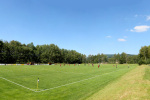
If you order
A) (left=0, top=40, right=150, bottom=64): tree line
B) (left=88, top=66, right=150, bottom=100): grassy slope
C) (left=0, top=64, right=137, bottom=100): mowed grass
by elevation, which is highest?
(left=0, top=40, right=150, bottom=64): tree line

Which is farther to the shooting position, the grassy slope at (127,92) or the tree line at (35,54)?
the tree line at (35,54)

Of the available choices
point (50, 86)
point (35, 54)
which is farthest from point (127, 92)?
point (35, 54)

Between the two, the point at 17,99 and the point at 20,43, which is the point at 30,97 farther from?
the point at 20,43

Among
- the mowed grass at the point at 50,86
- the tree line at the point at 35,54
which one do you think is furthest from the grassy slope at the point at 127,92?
the tree line at the point at 35,54

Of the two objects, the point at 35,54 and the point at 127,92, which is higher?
the point at 35,54

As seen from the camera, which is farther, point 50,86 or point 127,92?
point 50,86

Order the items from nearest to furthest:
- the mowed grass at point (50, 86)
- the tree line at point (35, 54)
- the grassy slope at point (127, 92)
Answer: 1. the grassy slope at point (127, 92)
2. the mowed grass at point (50, 86)
3. the tree line at point (35, 54)

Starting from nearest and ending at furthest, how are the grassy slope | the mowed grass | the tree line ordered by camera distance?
the grassy slope < the mowed grass < the tree line

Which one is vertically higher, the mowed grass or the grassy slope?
the grassy slope

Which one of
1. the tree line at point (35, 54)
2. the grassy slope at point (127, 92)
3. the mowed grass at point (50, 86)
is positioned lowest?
the mowed grass at point (50, 86)

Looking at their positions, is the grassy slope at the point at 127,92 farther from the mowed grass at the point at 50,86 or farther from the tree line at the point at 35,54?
the tree line at the point at 35,54

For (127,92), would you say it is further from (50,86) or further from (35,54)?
(35,54)

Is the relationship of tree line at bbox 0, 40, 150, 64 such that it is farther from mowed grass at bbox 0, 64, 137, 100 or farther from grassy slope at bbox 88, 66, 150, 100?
grassy slope at bbox 88, 66, 150, 100

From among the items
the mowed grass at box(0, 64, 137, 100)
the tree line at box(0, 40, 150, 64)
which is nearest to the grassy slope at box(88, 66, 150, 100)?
the mowed grass at box(0, 64, 137, 100)
